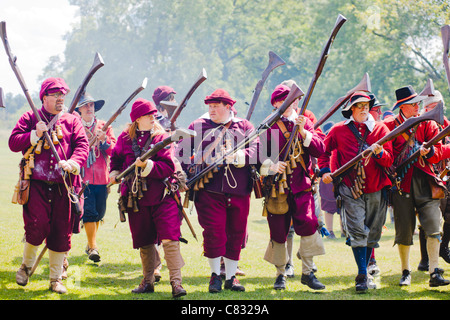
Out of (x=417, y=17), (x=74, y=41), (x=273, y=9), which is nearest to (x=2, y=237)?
(x=417, y=17)

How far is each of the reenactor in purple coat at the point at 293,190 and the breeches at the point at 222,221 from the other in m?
0.36

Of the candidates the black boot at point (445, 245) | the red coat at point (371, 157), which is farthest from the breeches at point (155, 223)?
the black boot at point (445, 245)

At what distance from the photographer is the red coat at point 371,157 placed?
260 inches

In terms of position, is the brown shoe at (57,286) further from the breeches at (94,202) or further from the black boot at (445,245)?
the black boot at (445,245)

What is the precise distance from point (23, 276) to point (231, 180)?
7.88ft

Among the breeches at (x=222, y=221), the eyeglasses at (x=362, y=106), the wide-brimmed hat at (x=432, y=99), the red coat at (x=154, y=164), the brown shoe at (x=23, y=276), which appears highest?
the wide-brimmed hat at (x=432, y=99)

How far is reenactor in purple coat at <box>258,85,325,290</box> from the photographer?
6.63 metres

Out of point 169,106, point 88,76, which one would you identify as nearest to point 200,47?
point 169,106

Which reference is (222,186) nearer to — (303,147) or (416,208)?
(303,147)

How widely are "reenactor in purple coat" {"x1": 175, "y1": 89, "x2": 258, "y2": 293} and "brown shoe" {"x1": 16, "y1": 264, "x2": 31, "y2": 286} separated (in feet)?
6.18

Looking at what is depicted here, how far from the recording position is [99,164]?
8273 millimetres

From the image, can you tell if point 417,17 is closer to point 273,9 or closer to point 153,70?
point 153,70

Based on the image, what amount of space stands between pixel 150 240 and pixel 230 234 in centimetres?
90

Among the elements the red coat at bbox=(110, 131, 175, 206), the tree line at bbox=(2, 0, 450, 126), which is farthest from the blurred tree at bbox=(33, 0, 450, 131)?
the red coat at bbox=(110, 131, 175, 206)
